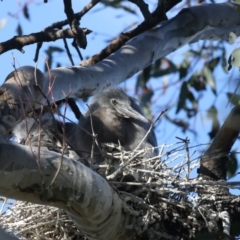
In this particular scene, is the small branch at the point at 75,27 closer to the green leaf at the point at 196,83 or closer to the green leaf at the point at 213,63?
the green leaf at the point at 196,83

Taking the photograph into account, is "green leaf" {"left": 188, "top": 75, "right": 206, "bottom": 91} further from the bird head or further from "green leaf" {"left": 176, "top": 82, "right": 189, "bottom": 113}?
the bird head

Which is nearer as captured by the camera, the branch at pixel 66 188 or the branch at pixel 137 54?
the branch at pixel 66 188

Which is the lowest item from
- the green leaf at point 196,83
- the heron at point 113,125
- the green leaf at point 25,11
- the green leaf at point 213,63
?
the heron at point 113,125

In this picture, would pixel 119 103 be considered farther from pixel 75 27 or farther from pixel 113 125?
pixel 75 27

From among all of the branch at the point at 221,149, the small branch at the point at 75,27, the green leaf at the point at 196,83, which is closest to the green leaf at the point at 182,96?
the green leaf at the point at 196,83

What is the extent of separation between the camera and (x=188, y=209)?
302cm

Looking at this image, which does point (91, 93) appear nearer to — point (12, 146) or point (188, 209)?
point (188, 209)

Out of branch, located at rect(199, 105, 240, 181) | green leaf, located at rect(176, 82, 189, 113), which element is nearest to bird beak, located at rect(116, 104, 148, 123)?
green leaf, located at rect(176, 82, 189, 113)

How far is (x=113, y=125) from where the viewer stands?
421 centimetres

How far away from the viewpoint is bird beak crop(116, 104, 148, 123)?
429 centimetres

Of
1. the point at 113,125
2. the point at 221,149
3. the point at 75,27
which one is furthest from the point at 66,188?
the point at 113,125

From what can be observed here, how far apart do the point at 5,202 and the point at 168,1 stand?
123 cm

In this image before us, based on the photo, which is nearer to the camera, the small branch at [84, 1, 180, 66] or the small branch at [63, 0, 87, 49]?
the small branch at [63, 0, 87, 49]

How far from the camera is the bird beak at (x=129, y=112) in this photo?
429cm
